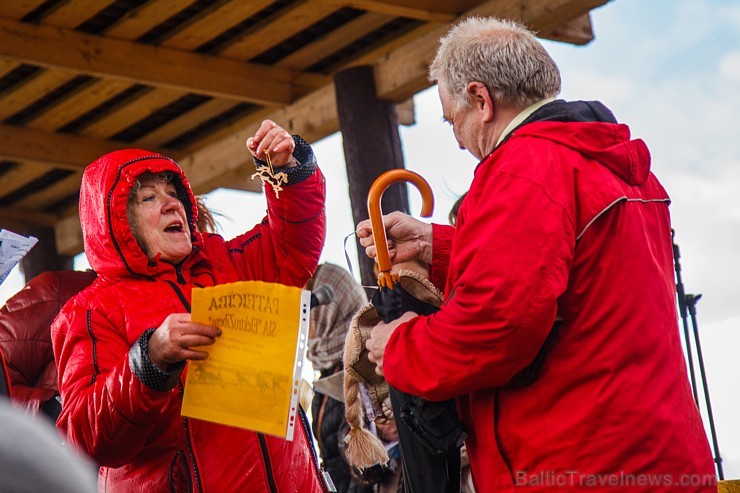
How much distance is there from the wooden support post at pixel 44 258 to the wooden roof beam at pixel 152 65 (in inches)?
125

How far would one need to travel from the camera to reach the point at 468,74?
2797mm

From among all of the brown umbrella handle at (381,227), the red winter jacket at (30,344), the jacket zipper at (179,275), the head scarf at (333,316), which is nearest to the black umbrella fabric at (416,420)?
the brown umbrella handle at (381,227)

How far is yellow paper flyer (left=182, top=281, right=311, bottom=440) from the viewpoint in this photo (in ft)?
9.14

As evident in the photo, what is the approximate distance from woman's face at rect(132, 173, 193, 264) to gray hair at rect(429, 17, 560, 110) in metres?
1.03

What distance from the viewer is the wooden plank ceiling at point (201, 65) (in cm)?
665

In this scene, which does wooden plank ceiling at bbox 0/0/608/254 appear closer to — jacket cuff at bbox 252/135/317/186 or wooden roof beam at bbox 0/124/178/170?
wooden roof beam at bbox 0/124/178/170

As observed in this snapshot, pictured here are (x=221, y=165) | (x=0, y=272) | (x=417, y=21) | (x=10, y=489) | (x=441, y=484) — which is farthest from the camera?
(x=221, y=165)

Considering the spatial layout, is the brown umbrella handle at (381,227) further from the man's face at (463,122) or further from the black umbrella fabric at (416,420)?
the man's face at (463,122)

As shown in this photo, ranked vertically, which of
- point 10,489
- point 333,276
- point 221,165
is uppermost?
point 221,165

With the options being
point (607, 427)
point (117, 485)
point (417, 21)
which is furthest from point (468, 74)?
point (417, 21)

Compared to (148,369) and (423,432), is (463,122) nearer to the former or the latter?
(423,432)

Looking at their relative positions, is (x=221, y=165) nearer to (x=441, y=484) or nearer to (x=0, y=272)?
(x=0, y=272)

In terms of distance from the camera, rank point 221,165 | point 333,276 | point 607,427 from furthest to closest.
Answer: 1. point 221,165
2. point 333,276
3. point 607,427

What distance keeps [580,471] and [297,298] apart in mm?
797
